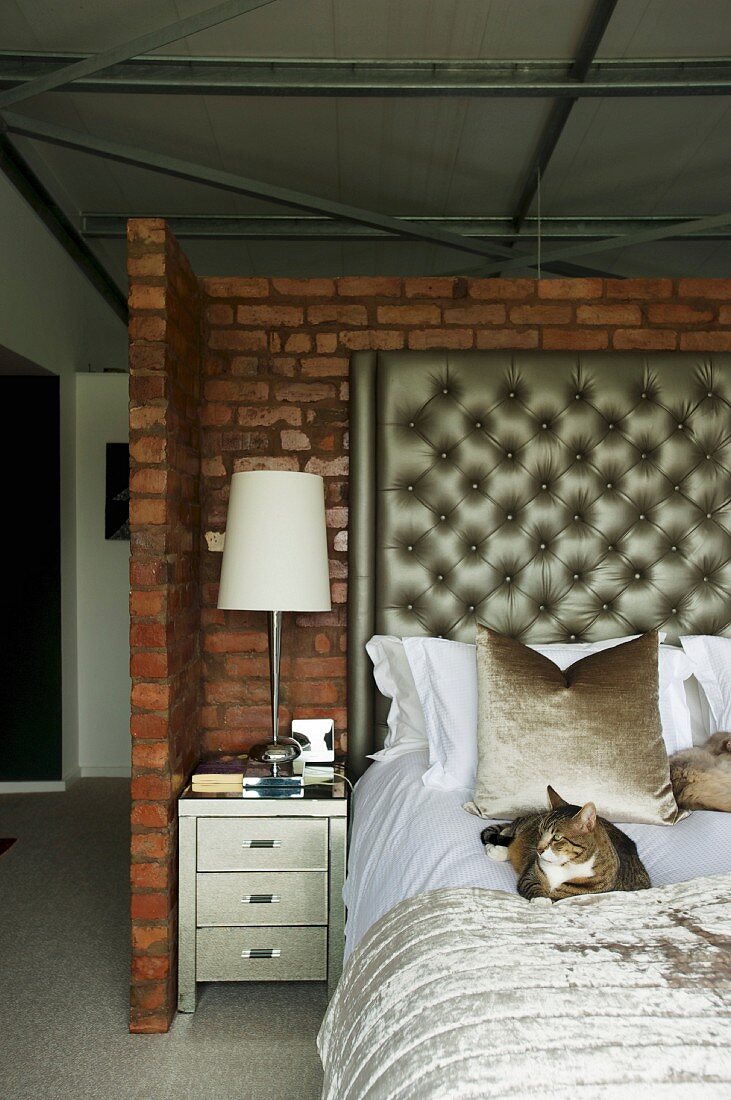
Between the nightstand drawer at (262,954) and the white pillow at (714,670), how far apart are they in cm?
128

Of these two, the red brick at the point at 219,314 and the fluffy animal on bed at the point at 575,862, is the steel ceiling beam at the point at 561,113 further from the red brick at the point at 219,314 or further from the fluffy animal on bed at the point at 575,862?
the fluffy animal on bed at the point at 575,862

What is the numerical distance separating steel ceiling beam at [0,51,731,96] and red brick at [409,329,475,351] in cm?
79

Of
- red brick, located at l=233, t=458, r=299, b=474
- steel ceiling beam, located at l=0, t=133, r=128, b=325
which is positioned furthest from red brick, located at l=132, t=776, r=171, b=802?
steel ceiling beam, located at l=0, t=133, r=128, b=325

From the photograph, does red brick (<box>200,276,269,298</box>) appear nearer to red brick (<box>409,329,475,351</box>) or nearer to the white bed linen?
red brick (<box>409,329,475,351</box>)

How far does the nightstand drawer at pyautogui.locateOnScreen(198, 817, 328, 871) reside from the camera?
2443mm

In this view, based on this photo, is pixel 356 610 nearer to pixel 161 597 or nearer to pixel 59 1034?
pixel 161 597

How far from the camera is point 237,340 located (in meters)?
2.89

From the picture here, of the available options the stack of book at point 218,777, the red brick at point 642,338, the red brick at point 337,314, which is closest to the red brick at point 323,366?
the red brick at point 337,314

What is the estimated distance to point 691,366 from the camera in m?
2.82

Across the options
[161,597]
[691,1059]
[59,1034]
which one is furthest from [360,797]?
[691,1059]

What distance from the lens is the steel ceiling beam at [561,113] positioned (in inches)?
102

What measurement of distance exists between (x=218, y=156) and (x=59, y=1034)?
3.21m

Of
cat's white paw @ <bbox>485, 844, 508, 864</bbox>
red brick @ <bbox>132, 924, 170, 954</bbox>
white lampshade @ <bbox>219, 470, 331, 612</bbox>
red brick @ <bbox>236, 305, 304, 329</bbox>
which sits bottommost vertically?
red brick @ <bbox>132, 924, 170, 954</bbox>

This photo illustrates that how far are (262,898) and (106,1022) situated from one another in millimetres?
541
